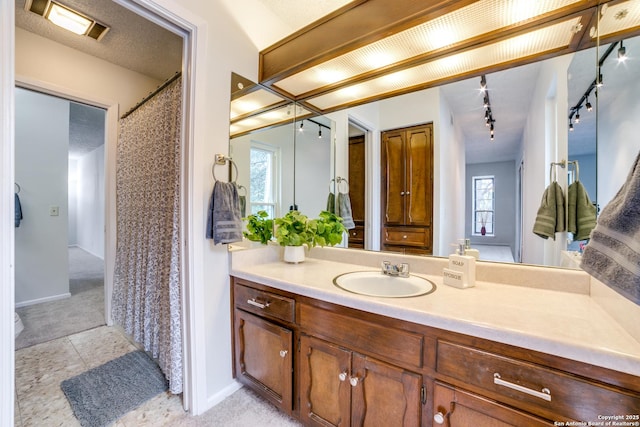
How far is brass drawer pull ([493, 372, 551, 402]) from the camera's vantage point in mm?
712

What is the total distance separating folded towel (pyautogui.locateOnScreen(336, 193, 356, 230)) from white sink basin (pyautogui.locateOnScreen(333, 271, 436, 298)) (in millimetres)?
424

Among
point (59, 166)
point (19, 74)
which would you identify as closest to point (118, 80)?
point (19, 74)

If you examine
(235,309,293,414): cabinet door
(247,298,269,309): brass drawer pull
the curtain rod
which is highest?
the curtain rod

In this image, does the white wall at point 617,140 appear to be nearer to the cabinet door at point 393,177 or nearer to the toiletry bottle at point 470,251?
the toiletry bottle at point 470,251

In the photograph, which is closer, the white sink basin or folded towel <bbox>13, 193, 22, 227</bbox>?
the white sink basin

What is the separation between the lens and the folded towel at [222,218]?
4.61 feet

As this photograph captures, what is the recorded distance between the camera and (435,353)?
2.90 feet

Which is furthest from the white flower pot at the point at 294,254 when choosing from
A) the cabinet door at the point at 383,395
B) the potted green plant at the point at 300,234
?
the cabinet door at the point at 383,395

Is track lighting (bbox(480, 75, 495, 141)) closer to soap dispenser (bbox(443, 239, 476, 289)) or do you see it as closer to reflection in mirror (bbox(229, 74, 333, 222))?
soap dispenser (bbox(443, 239, 476, 289))

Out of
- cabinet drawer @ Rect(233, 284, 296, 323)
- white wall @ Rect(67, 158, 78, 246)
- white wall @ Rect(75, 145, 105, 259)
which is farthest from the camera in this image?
white wall @ Rect(67, 158, 78, 246)

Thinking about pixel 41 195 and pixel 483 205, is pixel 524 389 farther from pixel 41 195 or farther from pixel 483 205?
pixel 41 195

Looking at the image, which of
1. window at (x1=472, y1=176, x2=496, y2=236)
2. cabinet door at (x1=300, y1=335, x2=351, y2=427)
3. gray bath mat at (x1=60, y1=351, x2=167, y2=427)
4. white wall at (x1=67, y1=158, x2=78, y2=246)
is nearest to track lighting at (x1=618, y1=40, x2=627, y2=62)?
window at (x1=472, y1=176, x2=496, y2=236)

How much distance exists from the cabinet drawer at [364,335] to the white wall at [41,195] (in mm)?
3568

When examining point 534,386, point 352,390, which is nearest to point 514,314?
point 534,386
